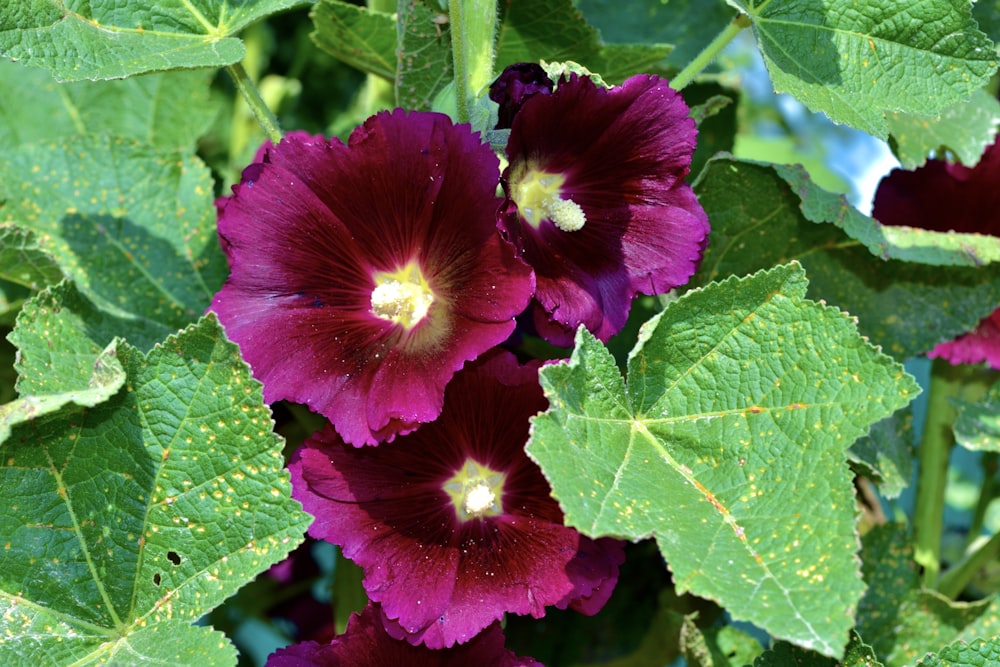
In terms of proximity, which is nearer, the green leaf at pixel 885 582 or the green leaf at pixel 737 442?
the green leaf at pixel 737 442

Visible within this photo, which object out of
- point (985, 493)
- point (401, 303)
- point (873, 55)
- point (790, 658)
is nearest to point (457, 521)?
point (401, 303)

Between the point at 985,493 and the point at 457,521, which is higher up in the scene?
the point at 457,521

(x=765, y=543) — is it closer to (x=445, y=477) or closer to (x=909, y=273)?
(x=445, y=477)

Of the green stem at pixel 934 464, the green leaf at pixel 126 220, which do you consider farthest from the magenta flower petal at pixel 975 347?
the green leaf at pixel 126 220

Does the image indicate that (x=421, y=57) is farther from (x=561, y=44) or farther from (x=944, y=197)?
(x=944, y=197)

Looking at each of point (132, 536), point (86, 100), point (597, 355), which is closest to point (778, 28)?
point (597, 355)

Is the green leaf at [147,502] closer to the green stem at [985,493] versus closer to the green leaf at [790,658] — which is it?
the green leaf at [790,658]

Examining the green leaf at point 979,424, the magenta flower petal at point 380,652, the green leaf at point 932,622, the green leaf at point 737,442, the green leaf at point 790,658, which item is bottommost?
the green leaf at point 932,622
